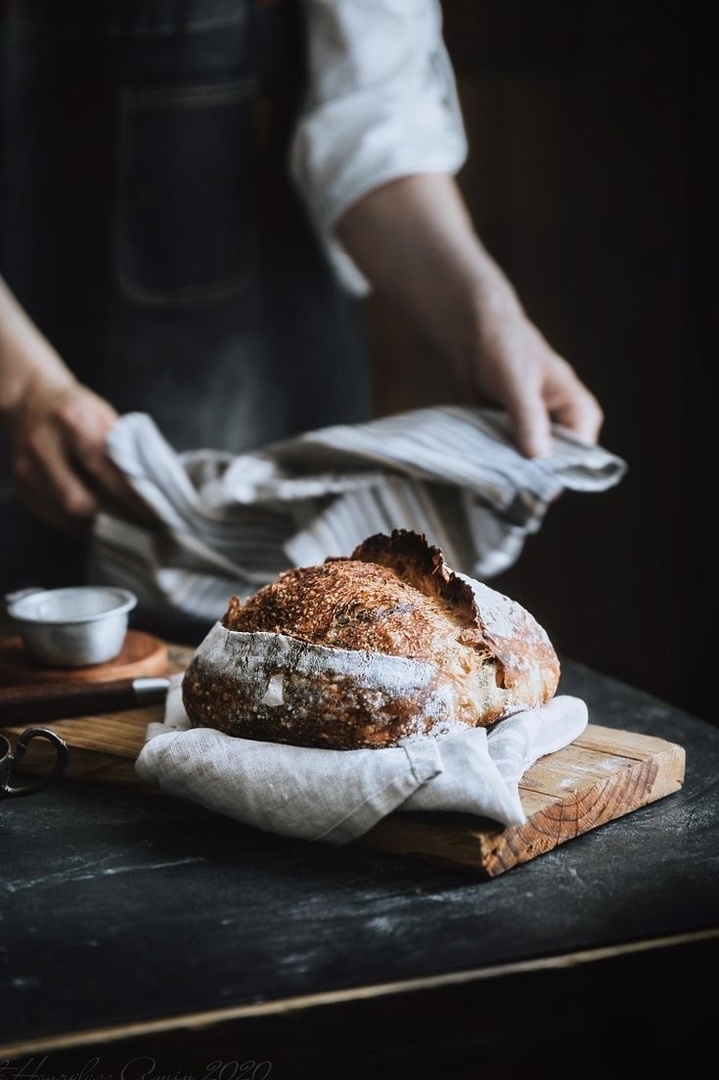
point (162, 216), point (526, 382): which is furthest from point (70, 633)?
point (162, 216)

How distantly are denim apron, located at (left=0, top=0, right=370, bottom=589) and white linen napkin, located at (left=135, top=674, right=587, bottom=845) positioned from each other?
43.5 inches

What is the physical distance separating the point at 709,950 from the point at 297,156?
1.44 metres

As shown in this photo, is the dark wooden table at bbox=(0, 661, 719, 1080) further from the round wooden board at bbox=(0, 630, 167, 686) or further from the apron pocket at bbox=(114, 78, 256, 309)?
the apron pocket at bbox=(114, 78, 256, 309)

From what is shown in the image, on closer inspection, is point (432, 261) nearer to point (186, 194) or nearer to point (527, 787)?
point (186, 194)

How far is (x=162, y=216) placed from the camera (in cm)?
194

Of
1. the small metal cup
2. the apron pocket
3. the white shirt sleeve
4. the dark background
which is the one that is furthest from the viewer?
the dark background

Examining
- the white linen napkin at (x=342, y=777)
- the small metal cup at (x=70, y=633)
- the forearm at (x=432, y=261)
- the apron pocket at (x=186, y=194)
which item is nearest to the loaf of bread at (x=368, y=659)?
the white linen napkin at (x=342, y=777)

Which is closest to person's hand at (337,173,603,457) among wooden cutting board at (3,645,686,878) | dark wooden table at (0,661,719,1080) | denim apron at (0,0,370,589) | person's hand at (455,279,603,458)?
person's hand at (455,279,603,458)

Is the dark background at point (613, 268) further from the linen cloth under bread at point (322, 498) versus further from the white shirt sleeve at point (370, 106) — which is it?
→ the linen cloth under bread at point (322, 498)

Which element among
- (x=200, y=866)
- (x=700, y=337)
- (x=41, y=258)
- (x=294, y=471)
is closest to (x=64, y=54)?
(x=41, y=258)

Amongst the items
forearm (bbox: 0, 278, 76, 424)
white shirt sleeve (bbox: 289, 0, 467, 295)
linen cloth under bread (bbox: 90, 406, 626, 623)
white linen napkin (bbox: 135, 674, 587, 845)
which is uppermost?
white shirt sleeve (bbox: 289, 0, 467, 295)

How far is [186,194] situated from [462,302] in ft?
1.73

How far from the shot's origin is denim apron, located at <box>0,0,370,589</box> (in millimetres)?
1852

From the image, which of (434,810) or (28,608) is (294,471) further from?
(434,810)
